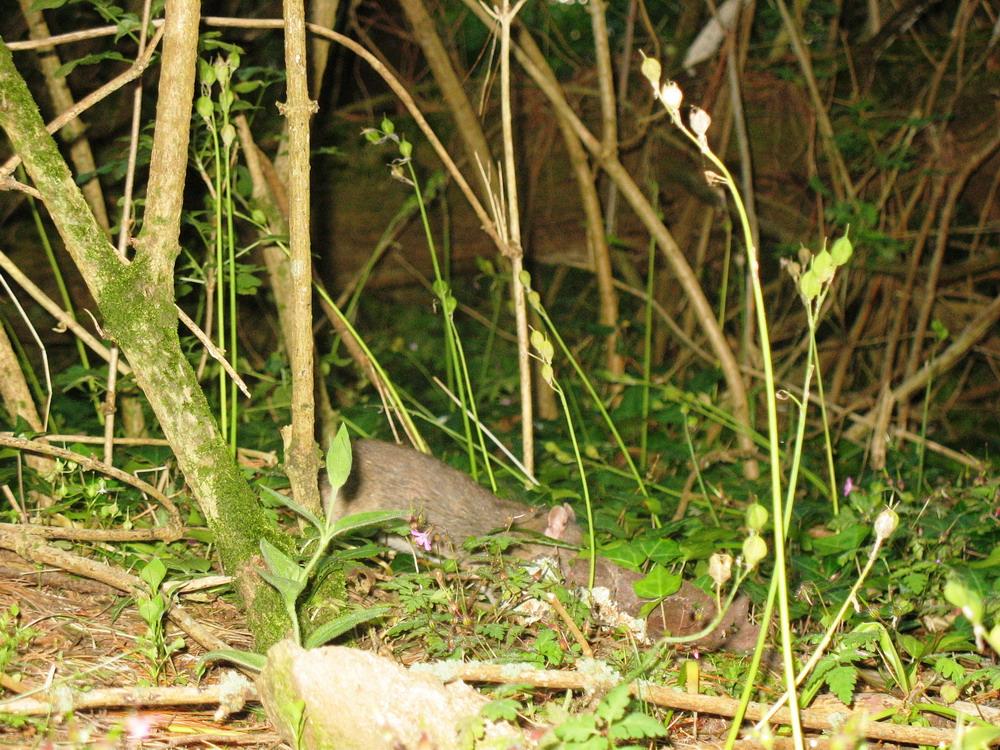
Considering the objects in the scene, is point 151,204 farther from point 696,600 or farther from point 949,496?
point 949,496

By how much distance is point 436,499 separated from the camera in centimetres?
254

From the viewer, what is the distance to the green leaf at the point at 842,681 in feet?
5.19

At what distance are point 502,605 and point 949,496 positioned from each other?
1.67 m

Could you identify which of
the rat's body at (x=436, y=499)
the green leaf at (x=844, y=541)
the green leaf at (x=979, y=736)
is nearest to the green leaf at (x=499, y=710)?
the green leaf at (x=979, y=736)

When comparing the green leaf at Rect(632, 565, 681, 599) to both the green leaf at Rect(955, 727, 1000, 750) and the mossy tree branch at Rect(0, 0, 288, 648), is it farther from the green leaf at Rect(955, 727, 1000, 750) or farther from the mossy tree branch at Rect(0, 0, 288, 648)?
the green leaf at Rect(955, 727, 1000, 750)

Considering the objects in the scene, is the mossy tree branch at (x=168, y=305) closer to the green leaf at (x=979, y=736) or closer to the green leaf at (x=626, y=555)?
the green leaf at (x=626, y=555)

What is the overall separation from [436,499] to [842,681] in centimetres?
120

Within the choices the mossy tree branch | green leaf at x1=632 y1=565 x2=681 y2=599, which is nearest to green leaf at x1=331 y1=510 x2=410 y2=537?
the mossy tree branch

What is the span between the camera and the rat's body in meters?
2.42

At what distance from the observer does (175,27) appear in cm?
164

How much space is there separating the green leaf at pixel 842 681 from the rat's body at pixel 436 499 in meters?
0.84

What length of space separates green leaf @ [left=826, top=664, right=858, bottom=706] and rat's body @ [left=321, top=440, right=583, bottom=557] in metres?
0.84

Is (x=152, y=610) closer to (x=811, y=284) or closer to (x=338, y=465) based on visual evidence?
(x=338, y=465)

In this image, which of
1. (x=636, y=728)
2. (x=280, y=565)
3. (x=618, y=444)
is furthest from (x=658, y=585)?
(x=618, y=444)
